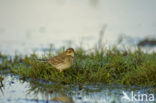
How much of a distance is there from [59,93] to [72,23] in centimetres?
1292

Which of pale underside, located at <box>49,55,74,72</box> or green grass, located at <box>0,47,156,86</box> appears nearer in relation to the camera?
green grass, located at <box>0,47,156,86</box>

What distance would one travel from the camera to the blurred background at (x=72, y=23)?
16.3 meters

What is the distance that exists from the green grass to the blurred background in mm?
4775

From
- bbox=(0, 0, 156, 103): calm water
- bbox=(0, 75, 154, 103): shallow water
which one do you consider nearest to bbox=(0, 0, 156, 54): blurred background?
bbox=(0, 0, 156, 103): calm water

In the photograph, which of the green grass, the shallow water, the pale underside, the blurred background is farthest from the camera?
the blurred background

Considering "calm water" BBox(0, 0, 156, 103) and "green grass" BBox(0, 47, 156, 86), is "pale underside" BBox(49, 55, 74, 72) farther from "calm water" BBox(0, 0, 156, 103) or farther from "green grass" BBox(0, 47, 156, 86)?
"calm water" BBox(0, 0, 156, 103)

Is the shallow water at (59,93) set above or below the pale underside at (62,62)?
below

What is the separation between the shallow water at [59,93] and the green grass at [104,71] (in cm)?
20

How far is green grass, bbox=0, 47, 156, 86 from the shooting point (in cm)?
846

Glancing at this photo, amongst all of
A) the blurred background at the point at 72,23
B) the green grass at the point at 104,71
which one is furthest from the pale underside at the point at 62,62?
the blurred background at the point at 72,23

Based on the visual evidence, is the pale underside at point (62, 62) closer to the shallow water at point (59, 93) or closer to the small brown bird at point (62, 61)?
the small brown bird at point (62, 61)

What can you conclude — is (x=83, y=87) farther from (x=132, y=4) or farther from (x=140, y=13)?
(x=132, y=4)

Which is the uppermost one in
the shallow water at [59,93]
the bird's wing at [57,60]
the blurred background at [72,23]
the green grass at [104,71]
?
the blurred background at [72,23]

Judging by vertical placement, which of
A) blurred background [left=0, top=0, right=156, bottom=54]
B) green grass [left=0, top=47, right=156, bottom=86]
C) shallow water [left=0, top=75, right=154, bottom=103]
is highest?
blurred background [left=0, top=0, right=156, bottom=54]
